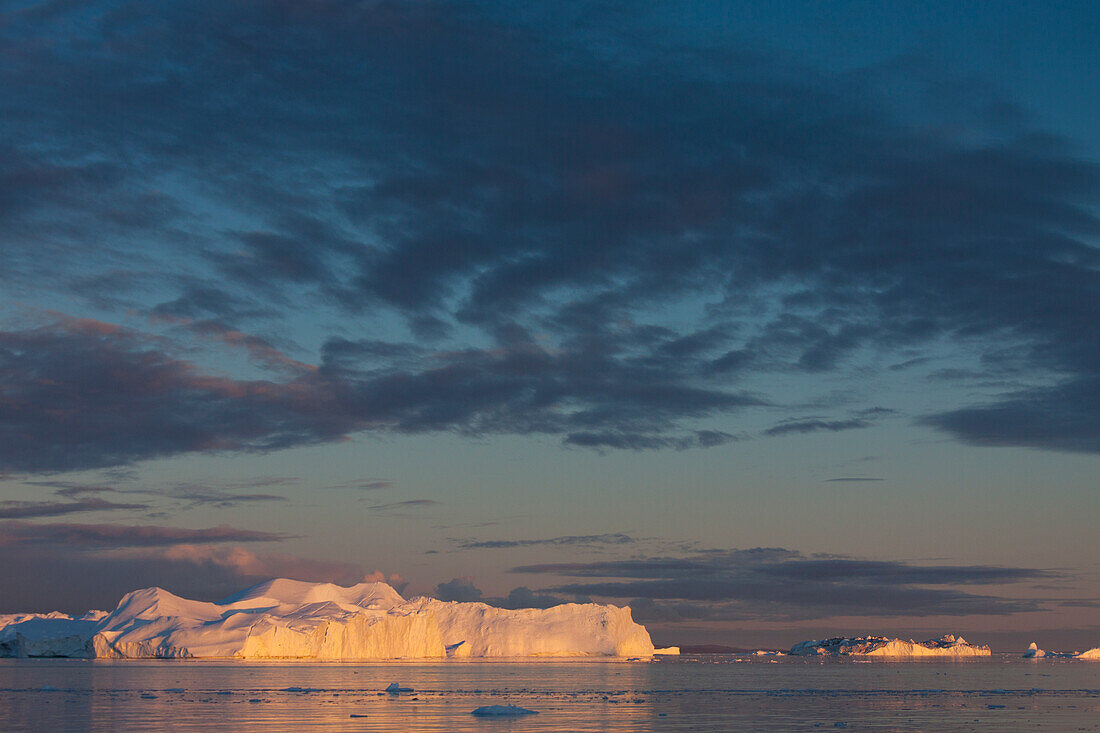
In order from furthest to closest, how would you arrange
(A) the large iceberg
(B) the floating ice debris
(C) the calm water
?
1. (A) the large iceberg
2. (B) the floating ice debris
3. (C) the calm water

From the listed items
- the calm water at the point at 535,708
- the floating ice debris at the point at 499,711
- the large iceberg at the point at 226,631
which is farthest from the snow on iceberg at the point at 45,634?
the floating ice debris at the point at 499,711

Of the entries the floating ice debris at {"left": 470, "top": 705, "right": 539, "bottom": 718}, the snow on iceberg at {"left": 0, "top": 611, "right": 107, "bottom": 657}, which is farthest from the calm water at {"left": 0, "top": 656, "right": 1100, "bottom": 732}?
the snow on iceberg at {"left": 0, "top": 611, "right": 107, "bottom": 657}

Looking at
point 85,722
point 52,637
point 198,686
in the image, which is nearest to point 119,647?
point 52,637

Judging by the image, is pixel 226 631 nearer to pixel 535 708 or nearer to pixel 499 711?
pixel 535 708

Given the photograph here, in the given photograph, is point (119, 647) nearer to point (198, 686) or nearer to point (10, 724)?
point (198, 686)

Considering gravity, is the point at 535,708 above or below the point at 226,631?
above

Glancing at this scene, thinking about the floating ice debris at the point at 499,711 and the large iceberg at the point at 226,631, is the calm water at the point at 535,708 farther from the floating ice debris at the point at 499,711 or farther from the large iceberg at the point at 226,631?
the large iceberg at the point at 226,631

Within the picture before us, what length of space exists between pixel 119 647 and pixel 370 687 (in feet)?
312

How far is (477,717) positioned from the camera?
4094 centimetres

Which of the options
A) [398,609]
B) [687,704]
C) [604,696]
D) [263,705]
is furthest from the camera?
[398,609]

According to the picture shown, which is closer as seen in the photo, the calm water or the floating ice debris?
the calm water

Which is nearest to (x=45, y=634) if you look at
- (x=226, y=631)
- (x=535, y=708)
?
(x=226, y=631)

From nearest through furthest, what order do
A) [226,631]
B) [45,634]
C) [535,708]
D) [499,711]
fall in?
1. [499,711]
2. [535,708]
3. [226,631]
4. [45,634]

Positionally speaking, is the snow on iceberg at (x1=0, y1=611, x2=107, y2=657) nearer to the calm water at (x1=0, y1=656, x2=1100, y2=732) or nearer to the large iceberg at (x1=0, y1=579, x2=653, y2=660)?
the large iceberg at (x1=0, y1=579, x2=653, y2=660)
